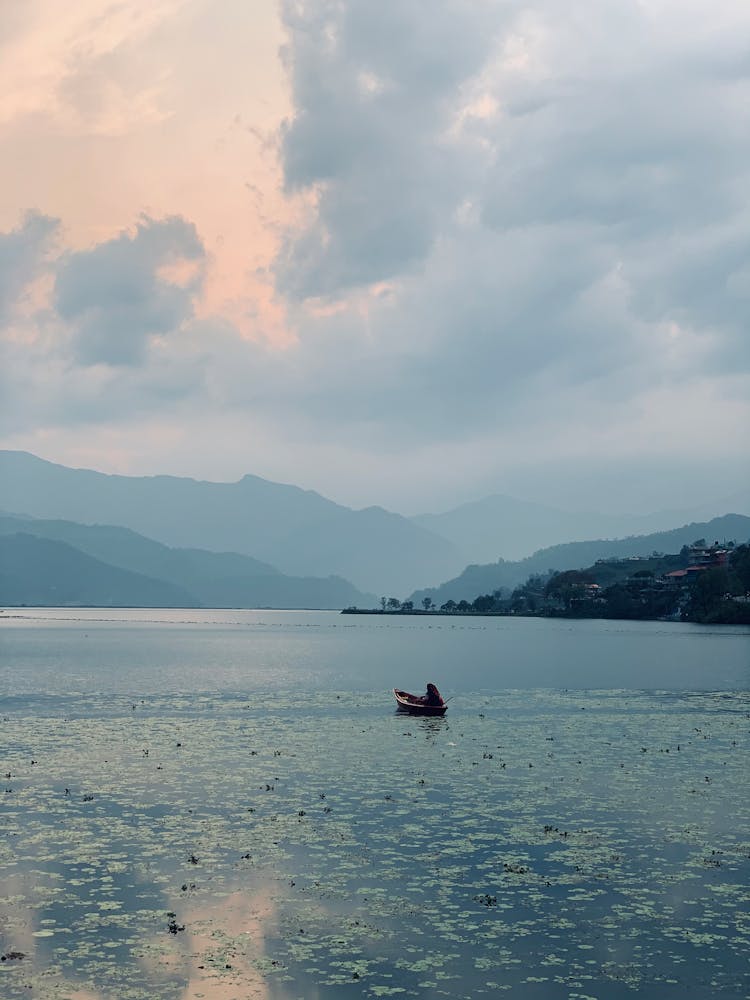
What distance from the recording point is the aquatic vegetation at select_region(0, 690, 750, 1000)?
24.4 m

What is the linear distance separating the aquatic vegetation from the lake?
0.11 m

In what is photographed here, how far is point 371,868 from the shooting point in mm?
33438

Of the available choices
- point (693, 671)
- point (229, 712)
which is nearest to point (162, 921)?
point (229, 712)

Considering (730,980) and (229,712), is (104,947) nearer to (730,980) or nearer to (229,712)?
(730,980)

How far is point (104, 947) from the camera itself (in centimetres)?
2569

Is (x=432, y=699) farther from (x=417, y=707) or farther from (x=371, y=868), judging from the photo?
(x=371, y=868)

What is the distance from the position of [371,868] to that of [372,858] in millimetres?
1320

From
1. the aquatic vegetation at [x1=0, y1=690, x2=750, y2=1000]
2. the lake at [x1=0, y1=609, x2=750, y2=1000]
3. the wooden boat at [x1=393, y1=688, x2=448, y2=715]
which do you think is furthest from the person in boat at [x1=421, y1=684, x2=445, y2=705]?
the aquatic vegetation at [x1=0, y1=690, x2=750, y2=1000]

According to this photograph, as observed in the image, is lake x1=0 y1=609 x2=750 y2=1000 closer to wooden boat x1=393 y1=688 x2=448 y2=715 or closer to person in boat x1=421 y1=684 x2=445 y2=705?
wooden boat x1=393 y1=688 x2=448 y2=715

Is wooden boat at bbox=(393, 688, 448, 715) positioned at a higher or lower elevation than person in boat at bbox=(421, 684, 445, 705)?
lower

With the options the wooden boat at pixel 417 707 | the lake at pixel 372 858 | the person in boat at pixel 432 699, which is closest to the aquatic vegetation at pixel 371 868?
the lake at pixel 372 858

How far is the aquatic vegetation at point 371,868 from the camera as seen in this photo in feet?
80.2

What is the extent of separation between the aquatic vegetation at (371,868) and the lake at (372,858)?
109 millimetres

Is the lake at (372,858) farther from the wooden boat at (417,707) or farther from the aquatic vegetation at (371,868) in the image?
the wooden boat at (417,707)
